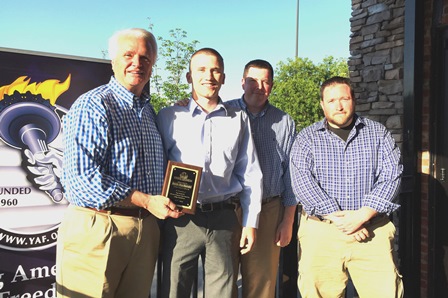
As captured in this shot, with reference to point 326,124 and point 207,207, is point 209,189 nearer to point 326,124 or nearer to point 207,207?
point 207,207

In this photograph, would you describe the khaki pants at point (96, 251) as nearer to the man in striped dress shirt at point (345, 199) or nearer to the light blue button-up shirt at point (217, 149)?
the light blue button-up shirt at point (217, 149)

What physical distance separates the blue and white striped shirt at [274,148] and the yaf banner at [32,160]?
1278 mm

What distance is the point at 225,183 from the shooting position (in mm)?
2320

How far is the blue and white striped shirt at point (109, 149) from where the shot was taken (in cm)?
185

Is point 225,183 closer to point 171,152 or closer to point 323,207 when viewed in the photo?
point 171,152

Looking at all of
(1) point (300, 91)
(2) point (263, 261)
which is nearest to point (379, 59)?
(2) point (263, 261)

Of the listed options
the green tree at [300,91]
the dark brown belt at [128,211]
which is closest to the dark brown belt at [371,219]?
the dark brown belt at [128,211]

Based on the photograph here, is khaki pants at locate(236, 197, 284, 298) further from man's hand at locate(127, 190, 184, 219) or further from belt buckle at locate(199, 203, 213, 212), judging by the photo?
man's hand at locate(127, 190, 184, 219)

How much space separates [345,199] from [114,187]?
4.71 feet

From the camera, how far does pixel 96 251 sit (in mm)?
1942

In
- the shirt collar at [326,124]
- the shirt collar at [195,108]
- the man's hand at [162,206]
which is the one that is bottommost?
the man's hand at [162,206]

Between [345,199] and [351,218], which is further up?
[345,199]

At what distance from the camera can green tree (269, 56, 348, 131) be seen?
1586 centimetres

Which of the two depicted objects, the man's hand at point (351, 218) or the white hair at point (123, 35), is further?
the man's hand at point (351, 218)
